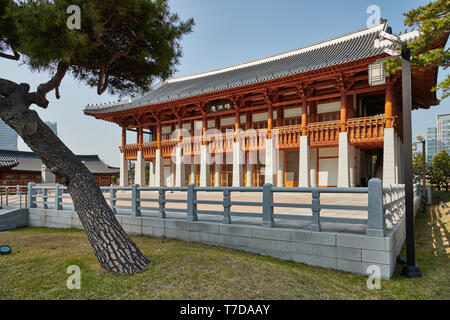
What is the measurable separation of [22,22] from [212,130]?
15.6 m

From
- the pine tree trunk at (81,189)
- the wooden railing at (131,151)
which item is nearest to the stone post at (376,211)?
the pine tree trunk at (81,189)

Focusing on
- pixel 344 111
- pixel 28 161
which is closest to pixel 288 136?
pixel 344 111

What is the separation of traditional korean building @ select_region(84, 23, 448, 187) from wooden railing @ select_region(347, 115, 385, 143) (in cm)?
5

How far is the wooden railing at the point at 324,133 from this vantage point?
1433 cm

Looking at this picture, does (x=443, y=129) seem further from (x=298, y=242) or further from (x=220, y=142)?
(x=298, y=242)

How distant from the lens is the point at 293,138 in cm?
1553

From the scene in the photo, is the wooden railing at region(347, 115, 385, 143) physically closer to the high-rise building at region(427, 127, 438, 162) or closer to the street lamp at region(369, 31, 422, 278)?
the street lamp at region(369, 31, 422, 278)

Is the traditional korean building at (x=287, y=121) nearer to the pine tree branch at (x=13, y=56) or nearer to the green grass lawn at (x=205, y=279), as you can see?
the green grass lawn at (x=205, y=279)

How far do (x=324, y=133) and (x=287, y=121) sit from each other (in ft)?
9.69

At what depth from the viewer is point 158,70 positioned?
694 cm

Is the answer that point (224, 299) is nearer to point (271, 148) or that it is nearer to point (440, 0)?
point (440, 0)

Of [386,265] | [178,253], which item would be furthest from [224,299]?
[386,265]

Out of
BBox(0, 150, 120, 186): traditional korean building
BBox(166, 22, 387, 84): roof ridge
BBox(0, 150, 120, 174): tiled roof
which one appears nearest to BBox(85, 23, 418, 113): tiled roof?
BBox(166, 22, 387, 84): roof ridge

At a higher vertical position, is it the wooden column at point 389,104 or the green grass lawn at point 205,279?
the wooden column at point 389,104
